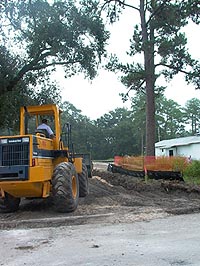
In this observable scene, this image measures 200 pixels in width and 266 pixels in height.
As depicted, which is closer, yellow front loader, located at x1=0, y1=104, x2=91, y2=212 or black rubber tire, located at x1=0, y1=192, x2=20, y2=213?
yellow front loader, located at x1=0, y1=104, x2=91, y2=212

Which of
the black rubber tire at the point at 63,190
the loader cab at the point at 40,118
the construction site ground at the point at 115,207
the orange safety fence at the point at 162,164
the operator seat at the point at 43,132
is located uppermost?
the loader cab at the point at 40,118

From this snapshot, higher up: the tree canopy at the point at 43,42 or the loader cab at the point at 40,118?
the tree canopy at the point at 43,42

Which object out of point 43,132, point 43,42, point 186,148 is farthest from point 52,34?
point 186,148

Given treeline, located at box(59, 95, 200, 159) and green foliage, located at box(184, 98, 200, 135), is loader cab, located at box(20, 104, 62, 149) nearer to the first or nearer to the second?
Answer: treeline, located at box(59, 95, 200, 159)

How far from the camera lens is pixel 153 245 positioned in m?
7.46

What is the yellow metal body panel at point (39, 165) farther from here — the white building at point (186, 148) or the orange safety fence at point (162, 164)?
the white building at point (186, 148)

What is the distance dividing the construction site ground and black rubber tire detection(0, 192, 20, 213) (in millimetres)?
178

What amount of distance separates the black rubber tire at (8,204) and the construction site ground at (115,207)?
0.59ft

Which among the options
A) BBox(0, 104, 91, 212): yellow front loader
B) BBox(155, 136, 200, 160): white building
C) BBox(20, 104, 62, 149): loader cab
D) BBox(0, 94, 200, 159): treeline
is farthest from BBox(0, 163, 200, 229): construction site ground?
BBox(0, 94, 200, 159): treeline

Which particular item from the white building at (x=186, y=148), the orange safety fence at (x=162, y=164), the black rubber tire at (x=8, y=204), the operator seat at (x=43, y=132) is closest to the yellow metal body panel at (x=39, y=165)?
the operator seat at (x=43, y=132)

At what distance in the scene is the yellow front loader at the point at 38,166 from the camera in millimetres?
10758

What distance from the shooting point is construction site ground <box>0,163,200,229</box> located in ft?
34.0

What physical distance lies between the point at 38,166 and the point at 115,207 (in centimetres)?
270

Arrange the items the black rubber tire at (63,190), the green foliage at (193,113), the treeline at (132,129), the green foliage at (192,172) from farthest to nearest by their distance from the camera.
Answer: the green foliage at (193,113), the treeline at (132,129), the green foliage at (192,172), the black rubber tire at (63,190)
